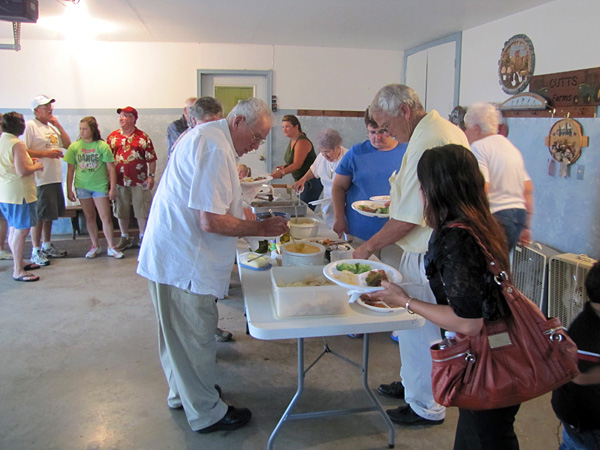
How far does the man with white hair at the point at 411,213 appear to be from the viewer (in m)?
1.90

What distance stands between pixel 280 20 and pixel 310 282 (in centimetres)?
397

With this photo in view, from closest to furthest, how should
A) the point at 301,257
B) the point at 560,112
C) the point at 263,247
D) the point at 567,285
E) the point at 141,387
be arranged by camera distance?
the point at 301,257 → the point at 263,247 → the point at 141,387 → the point at 567,285 → the point at 560,112

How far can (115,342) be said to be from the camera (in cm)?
321

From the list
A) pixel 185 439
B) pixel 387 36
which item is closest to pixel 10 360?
pixel 185 439

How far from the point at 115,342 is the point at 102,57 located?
447 centimetres

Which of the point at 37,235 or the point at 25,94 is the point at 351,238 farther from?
the point at 25,94

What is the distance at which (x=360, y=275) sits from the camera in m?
1.68

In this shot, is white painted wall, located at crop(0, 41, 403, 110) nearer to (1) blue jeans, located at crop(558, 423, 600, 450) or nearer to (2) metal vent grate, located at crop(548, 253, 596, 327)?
(2) metal vent grate, located at crop(548, 253, 596, 327)

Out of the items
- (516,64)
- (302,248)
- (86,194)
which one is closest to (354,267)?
(302,248)

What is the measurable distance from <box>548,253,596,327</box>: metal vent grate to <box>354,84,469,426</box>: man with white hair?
1.44m

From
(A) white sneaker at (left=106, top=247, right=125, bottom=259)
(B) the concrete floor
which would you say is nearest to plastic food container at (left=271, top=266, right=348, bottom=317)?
(B) the concrete floor

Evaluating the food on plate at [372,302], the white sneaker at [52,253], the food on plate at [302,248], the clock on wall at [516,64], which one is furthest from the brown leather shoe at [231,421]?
the white sneaker at [52,253]

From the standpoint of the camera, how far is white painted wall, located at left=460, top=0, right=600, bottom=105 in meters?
3.42

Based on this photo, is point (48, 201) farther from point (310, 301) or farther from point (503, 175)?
point (503, 175)
